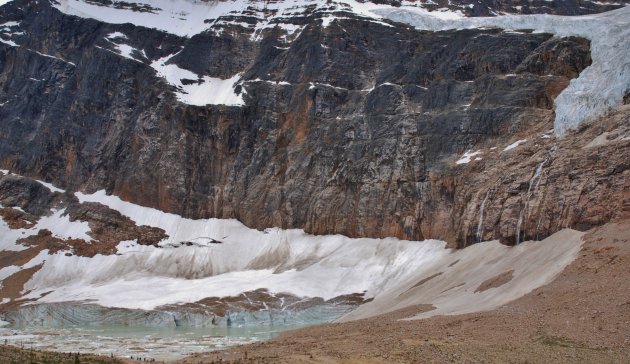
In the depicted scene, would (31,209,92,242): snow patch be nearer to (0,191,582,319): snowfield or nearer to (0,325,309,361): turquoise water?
(0,191,582,319): snowfield

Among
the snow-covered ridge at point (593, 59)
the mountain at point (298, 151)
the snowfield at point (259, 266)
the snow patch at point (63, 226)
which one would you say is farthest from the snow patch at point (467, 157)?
Result: the snow patch at point (63, 226)

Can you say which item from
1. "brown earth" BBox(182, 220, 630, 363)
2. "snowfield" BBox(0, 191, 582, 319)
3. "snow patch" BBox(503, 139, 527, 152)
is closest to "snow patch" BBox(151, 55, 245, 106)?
"snowfield" BBox(0, 191, 582, 319)

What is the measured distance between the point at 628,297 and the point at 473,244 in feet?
106

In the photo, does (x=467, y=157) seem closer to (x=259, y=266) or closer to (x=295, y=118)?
(x=295, y=118)

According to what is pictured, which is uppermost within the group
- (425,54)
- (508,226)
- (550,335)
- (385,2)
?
(385,2)

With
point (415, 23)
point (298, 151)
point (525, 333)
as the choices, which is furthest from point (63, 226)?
point (525, 333)

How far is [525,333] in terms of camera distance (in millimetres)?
27984

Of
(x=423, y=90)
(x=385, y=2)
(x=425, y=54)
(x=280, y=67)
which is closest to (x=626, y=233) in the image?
Answer: (x=423, y=90)

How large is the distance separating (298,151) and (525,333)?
6621 centimetres

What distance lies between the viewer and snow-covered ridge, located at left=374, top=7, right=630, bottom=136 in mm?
60422

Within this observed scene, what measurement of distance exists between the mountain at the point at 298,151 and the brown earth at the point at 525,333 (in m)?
4.17

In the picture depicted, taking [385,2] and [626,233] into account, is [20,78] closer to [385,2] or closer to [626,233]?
[385,2]

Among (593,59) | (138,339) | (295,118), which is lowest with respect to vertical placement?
(138,339)

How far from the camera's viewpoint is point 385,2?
4493 inches
